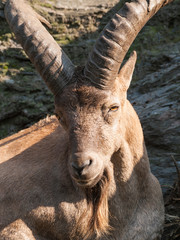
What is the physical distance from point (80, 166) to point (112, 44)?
159cm

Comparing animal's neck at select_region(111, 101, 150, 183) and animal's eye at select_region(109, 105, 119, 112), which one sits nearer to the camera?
animal's eye at select_region(109, 105, 119, 112)

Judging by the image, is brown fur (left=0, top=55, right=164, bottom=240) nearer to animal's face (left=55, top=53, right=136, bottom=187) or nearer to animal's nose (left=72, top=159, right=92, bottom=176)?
animal's face (left=55, top=53, right=136, bottom=187)

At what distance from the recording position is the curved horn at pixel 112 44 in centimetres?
432

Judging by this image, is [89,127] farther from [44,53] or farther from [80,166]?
[44,53]

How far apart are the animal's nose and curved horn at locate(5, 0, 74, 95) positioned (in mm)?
1055

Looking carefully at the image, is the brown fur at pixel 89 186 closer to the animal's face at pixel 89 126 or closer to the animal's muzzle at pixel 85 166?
the animal's face at pixel 89 126

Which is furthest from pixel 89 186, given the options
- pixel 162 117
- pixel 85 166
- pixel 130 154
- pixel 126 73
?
pixel 162 117

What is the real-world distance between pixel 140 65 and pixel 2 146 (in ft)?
16.5

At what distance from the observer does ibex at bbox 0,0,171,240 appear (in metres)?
4.21

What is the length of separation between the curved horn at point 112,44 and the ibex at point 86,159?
1cm

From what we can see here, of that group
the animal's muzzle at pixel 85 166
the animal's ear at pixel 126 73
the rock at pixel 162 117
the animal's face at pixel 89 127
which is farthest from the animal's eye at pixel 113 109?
the rock at pixel 162 117

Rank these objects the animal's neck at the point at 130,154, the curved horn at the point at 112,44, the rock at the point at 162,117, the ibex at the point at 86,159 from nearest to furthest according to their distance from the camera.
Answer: the ibex at the point at 86,159, the curved horn at the point at 112,44, the animal's neck at the point at 130,154, the rock at the point at 162,117

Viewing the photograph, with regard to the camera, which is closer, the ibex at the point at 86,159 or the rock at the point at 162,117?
the ibex at the point at 86,159

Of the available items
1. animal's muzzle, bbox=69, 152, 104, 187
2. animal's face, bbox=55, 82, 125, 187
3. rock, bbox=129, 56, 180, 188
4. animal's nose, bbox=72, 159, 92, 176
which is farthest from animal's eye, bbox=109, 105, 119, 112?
rock, bbox=129, 56, 180, 188
